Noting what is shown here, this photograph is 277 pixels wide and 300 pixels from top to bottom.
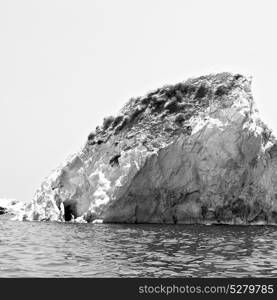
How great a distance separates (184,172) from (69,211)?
48.4 feet

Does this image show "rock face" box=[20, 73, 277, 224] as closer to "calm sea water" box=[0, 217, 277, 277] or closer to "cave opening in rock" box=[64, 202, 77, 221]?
"cave opening in rock" box=[64, 202, 77, 221]

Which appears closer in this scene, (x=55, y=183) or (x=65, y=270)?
(x=65, y=270)

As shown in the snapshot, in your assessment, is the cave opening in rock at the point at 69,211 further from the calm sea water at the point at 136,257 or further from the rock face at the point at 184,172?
the calm sea water at the point at 136,257

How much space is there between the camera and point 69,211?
59688mm

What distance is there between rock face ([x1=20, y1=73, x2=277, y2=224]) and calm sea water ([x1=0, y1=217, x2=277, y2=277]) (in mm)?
20646

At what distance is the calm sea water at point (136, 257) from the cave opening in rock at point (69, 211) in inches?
926

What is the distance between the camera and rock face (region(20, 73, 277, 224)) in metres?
55.8

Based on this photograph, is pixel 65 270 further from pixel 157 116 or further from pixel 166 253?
pixel 157 116

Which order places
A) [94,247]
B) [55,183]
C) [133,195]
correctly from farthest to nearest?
[55,183] < [133,195] < [94,247]

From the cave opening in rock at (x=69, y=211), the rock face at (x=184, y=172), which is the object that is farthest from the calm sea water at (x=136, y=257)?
the cave opening in rock at (x=69, y=211)

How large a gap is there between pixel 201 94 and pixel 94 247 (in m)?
36.4

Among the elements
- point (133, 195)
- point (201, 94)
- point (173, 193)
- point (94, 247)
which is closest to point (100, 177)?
point (133, 195)

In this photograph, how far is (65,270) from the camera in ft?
66.4
